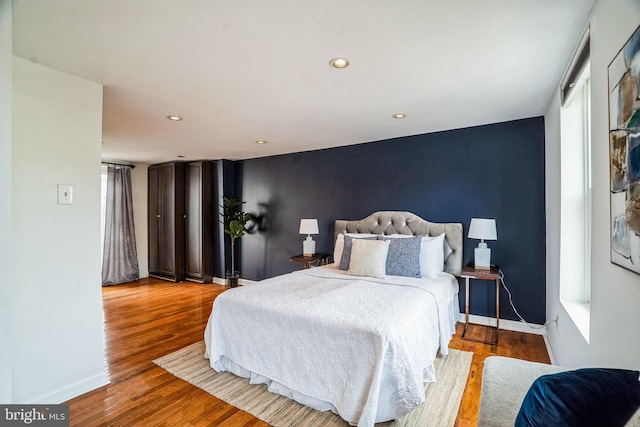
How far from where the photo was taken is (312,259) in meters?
4.46

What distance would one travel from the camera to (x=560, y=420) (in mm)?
812

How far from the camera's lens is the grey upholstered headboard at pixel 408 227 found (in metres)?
3.62

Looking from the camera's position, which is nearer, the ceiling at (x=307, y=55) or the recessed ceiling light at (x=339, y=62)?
the ceiling at (x=307, y=55)

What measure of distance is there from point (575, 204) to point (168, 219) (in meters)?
6.22

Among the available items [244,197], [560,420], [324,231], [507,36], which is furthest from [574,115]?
[244,197]

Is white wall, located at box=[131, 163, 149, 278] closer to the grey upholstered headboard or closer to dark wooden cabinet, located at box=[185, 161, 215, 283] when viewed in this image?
dark wooden cabinet, located at box=[185, 161, 215, 283]

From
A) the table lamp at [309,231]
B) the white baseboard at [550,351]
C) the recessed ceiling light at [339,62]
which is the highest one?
the recessed ceiling light at [339,62]

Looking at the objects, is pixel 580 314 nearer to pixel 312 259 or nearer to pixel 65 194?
pixel 312 259

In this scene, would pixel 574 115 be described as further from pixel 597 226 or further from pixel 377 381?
pixel 377 381

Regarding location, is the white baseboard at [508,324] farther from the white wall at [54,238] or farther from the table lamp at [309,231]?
the white wall at [54,238]

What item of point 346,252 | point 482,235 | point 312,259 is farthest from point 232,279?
point 482,235

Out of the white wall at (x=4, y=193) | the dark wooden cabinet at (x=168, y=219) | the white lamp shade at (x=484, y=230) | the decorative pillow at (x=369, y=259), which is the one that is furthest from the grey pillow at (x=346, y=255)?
the dark wooden cabinet at (x=168, y=219)

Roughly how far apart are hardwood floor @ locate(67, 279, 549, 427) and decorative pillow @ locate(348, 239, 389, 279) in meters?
1.04

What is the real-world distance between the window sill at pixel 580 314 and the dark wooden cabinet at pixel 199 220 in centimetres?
534
